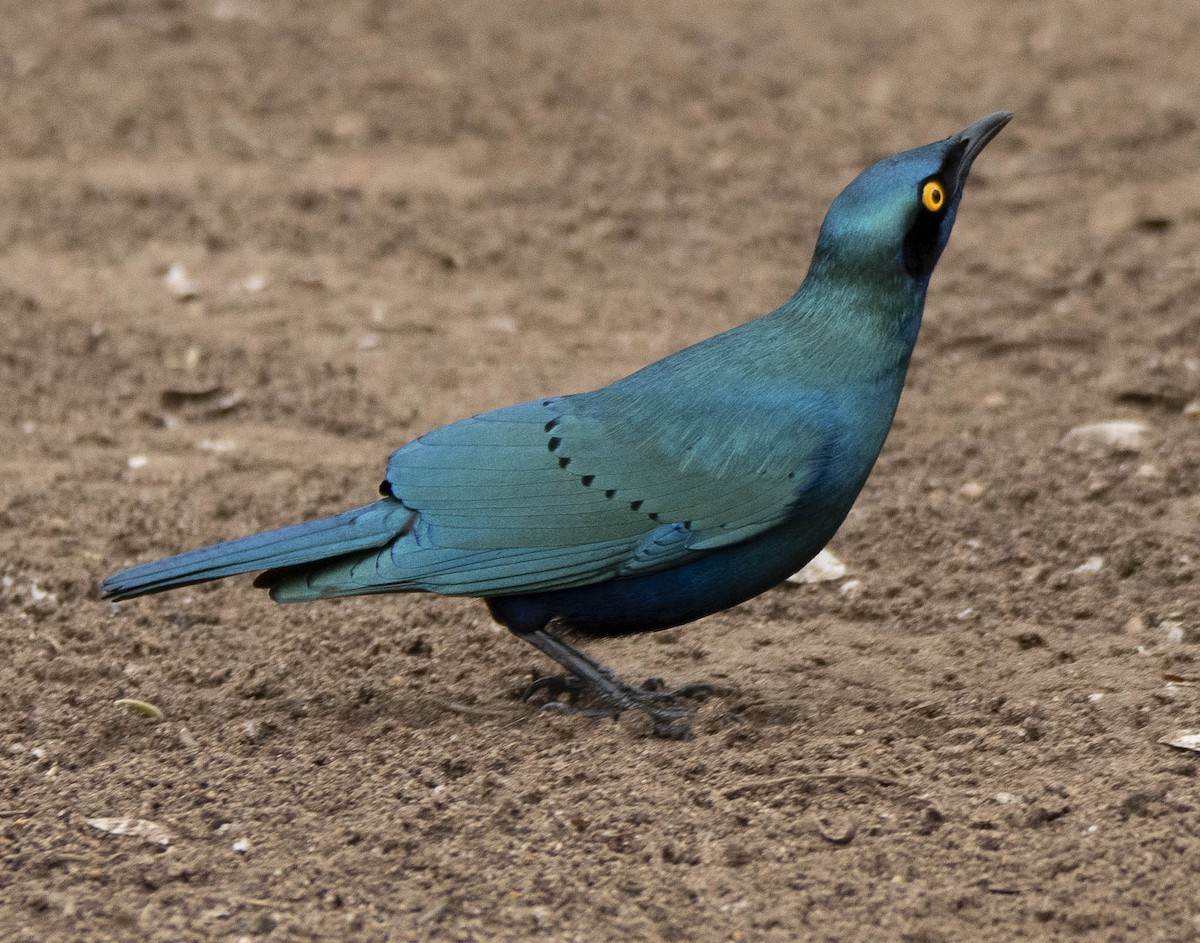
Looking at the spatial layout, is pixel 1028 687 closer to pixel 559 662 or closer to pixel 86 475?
pixel 559 662

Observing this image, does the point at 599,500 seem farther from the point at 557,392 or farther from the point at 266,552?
the point at 557,392

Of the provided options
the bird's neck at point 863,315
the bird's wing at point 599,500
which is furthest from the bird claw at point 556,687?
the bird's neck at point 863,315

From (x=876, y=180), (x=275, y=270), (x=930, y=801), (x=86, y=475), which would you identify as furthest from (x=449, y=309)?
(x=930, y=801)

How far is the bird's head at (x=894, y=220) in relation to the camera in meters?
3.85

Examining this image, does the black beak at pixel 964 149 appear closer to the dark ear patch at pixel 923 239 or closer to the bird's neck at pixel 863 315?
the dark ear patch at pixel 923 239

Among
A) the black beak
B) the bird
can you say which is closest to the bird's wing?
the bird

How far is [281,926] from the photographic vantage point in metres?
3.29

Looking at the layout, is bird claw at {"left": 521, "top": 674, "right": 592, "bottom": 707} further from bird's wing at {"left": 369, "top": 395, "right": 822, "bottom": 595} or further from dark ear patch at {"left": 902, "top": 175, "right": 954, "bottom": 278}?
dark ear patch at {"left": 902, "top": 175, "right": 954, "bottom": 278}

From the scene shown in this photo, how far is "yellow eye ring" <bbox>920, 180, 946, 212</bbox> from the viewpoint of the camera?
386 centimetres

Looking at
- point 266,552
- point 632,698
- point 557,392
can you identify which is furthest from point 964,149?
point 557,392

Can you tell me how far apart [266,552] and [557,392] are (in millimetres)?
2344

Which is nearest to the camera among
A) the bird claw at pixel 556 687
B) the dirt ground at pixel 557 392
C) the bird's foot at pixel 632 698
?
the dirt ground at pixel 557 392

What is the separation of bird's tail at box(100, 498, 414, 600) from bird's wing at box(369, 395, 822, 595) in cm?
7

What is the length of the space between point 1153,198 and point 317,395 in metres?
3.76
